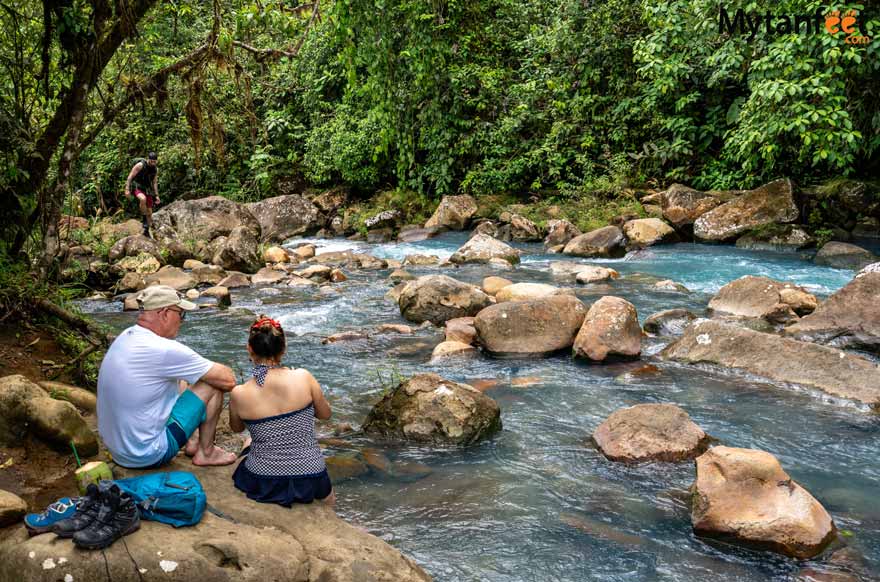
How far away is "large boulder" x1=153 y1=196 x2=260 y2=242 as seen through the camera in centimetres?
1534

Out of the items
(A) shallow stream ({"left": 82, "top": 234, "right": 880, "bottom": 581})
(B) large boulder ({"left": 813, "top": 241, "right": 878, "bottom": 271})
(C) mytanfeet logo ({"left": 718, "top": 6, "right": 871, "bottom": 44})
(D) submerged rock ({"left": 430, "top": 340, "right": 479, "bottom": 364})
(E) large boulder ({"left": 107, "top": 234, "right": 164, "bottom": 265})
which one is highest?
(C) mytanfeet logo ({"left": 718, "top": 6, "right": 871, "bottom": 44})

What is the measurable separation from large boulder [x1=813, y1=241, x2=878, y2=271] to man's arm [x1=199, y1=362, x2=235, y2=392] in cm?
1027

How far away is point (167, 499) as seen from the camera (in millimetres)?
3105

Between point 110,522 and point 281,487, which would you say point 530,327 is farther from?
point 110,522

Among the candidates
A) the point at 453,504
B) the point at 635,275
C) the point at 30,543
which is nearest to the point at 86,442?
the point at 30,543

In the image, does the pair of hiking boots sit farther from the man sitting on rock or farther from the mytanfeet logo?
the mytanfeet logo

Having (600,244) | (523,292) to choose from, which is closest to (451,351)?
(523,292)

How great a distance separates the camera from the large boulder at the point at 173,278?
38.5ft

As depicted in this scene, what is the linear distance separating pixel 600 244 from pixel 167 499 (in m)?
11.1

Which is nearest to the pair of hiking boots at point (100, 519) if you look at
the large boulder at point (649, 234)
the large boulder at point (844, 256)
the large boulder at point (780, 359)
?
the large boulder at point (780, 359)

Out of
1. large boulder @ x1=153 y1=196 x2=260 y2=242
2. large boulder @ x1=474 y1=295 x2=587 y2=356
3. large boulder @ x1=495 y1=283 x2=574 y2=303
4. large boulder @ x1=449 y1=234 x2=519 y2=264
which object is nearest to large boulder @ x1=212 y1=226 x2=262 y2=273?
large boulder @ x1=153 y1=196 x2=260 y2=242

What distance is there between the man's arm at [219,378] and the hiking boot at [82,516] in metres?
0.94

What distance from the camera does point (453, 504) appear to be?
4457 millimetres

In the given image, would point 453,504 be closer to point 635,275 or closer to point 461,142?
point 635,275
